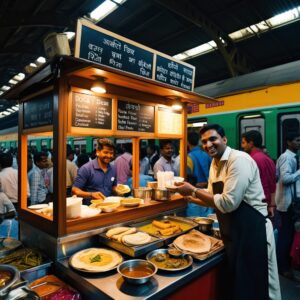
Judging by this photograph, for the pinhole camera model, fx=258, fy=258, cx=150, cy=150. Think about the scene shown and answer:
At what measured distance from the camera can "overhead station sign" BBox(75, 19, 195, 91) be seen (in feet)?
7.73

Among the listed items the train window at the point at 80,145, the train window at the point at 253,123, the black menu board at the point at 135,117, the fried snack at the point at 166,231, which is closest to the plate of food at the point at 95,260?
the fried snack at the point at 166,231

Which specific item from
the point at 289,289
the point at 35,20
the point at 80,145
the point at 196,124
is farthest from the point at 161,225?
the point at 80,145

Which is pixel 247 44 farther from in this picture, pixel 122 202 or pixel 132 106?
pixel 122 202

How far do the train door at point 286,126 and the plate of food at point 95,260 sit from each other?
4154mm

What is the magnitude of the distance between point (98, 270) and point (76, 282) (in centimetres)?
21

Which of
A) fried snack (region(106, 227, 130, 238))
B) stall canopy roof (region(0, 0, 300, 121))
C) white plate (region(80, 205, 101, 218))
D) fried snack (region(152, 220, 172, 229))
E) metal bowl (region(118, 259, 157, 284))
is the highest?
stall canopy roof (region(0, 0, 300, 121))

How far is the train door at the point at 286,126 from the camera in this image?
16.2ft

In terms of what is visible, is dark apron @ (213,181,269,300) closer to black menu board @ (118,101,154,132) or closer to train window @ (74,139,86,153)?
black menu board @ (118,101,154,132)

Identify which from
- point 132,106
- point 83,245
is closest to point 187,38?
point 132,106

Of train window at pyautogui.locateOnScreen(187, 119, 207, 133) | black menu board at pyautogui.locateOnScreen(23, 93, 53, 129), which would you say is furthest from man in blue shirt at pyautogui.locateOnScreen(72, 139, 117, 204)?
train window at pyautogui.locateOnScreen(187, 119, 207, 133)

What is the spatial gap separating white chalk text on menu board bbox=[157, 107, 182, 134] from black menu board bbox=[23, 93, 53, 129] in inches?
56.8

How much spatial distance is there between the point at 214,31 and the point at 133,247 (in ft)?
25.8

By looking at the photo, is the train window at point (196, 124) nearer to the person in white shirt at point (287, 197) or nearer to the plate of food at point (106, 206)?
the person in white shirt at point (287, 197)

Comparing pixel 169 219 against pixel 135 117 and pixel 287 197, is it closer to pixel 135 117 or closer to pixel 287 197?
pixel 135 117
